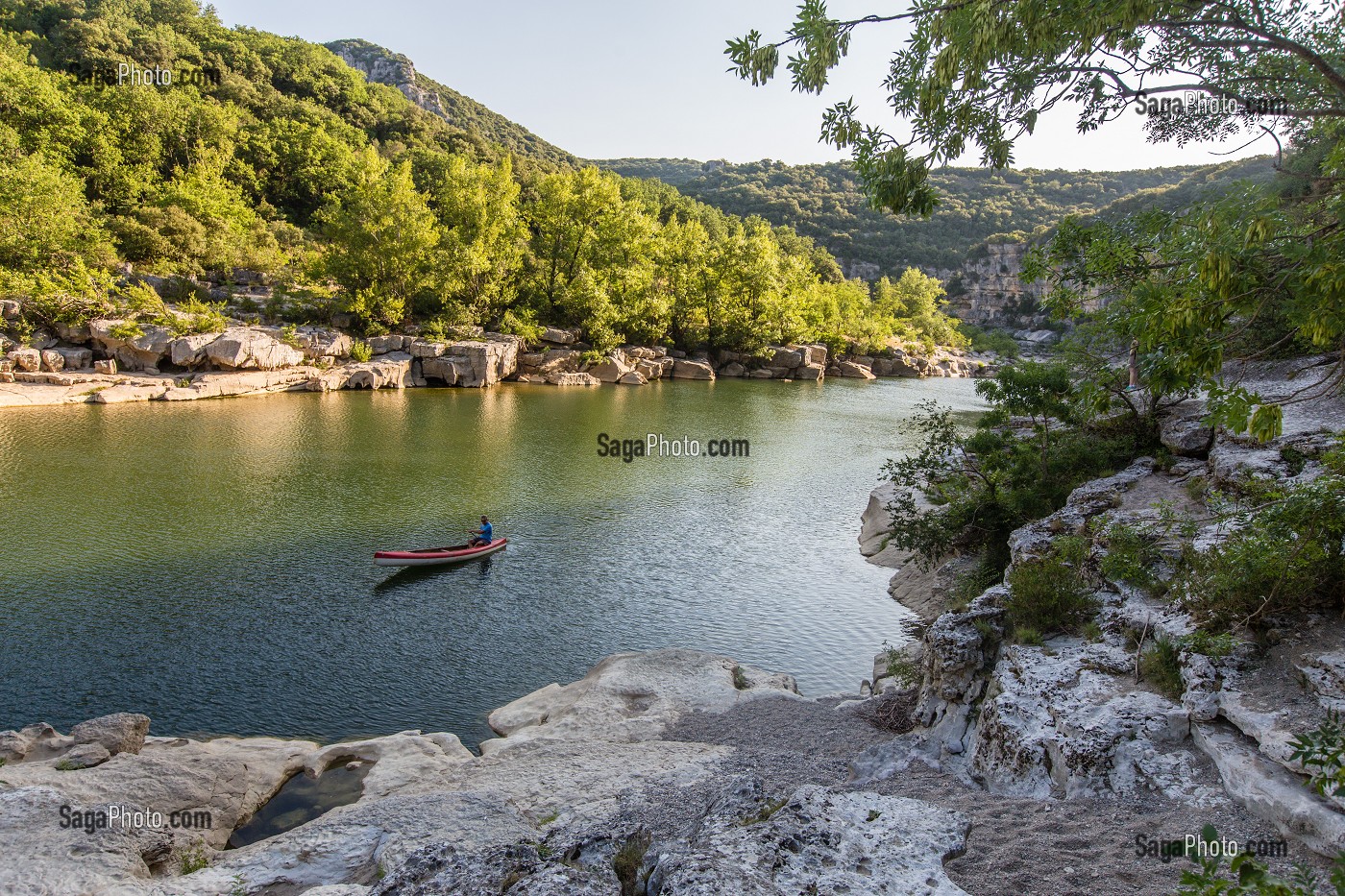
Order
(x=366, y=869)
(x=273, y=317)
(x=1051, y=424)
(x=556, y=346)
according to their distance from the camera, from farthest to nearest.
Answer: (x=556, y=346) → (x=273, y=317) → (x=1051, y=424) → (x=366, y=869)

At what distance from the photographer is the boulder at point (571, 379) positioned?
1987 inches

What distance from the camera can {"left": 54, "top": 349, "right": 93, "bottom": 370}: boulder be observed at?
34.6 m

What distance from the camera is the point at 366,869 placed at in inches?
268

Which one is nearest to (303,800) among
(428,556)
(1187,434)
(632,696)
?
(632,696)

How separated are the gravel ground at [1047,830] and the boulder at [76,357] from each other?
3940 cm

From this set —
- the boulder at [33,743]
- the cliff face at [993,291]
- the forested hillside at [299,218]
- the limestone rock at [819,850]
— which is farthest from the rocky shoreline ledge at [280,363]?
the cliff face at [993,291]

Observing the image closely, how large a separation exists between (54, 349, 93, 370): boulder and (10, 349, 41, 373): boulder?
1087 mm

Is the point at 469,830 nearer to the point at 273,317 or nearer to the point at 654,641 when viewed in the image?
the point at 654,641

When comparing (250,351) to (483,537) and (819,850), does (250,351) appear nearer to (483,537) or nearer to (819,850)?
(483,537)

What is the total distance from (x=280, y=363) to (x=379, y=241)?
12.3 m

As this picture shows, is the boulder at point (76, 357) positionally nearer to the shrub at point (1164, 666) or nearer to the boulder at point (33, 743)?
the boulder at point (33, 743)

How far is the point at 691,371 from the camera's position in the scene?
5888 centimetres

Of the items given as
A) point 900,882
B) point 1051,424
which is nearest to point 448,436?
point 1051,424

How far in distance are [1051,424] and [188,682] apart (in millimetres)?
21893
